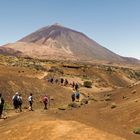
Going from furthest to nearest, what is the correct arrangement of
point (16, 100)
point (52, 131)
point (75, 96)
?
point (75, 96), point (16, 100), point (52, 131)

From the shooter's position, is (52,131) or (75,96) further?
(75,96)

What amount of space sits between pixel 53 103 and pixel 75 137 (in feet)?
98.0

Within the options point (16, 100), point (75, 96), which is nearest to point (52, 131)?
point (16, 100)

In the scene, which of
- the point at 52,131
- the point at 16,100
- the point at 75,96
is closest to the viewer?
the point at 52,131

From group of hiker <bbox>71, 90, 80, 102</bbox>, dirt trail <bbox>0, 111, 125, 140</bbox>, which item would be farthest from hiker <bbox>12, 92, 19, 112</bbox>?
dirt trail <bbox>0, 111, 125, 140</bbox>

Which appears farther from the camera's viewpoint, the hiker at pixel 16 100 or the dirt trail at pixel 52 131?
the hiker at pixel 16 100

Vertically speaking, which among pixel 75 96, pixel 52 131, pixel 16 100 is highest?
pixel 16 100

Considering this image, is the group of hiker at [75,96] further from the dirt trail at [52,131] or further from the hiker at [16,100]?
the dirt trail at [52,131]

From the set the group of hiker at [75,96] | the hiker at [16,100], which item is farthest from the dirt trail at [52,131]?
the group of hiker at [75,96]

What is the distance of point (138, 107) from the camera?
34156 millimetres

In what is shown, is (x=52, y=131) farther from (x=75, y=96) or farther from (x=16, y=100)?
(x=75, y=96)

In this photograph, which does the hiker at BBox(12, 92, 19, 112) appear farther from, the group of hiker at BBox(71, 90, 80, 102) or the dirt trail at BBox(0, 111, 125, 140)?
the dirt trail at BBox(0, 111, 125, 140)

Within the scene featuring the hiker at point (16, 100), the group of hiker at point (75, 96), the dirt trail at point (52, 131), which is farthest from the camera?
the group of hiker at point (75, 96)

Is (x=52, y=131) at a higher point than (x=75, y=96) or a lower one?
lower
